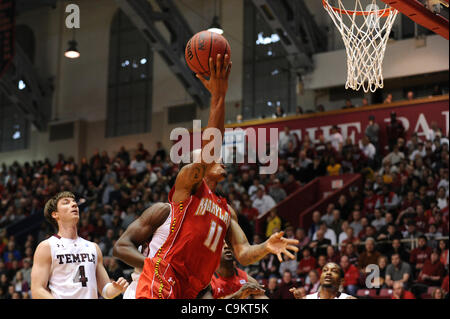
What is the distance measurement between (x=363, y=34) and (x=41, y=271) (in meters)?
4.34

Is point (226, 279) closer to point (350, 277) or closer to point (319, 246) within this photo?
point (350, 277)

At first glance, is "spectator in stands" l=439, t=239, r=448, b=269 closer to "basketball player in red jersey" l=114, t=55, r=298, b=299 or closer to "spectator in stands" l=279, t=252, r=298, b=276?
"spectator in stands" l=279, t=252, r=298, b=276

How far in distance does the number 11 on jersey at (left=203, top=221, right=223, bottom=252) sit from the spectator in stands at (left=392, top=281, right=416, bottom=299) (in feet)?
18.1

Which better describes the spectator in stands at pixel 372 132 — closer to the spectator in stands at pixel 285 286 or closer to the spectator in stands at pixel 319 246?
the spectator in stands at pixel 319 246

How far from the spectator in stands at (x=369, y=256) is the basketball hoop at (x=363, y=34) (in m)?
4.13

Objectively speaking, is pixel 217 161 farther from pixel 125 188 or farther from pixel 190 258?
pixel 125 188

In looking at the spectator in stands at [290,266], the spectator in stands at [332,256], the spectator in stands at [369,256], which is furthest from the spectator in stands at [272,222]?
the spectator in stands at [369,256]

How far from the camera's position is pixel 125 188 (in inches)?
669

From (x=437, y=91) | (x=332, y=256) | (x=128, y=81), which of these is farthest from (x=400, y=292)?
(x=128, y=81)

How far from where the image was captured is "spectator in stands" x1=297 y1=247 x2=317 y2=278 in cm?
1114

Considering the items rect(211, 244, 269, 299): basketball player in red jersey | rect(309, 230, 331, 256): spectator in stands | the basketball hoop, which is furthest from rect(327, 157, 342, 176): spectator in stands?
rect(211, 244, 269, 299): basketball player in red jersey

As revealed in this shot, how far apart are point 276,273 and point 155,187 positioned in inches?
221

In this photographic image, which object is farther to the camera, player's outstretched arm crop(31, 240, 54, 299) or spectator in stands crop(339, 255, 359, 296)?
spectator in stands crop(339, 255, 359, 296)

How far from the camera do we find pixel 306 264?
1121cm
